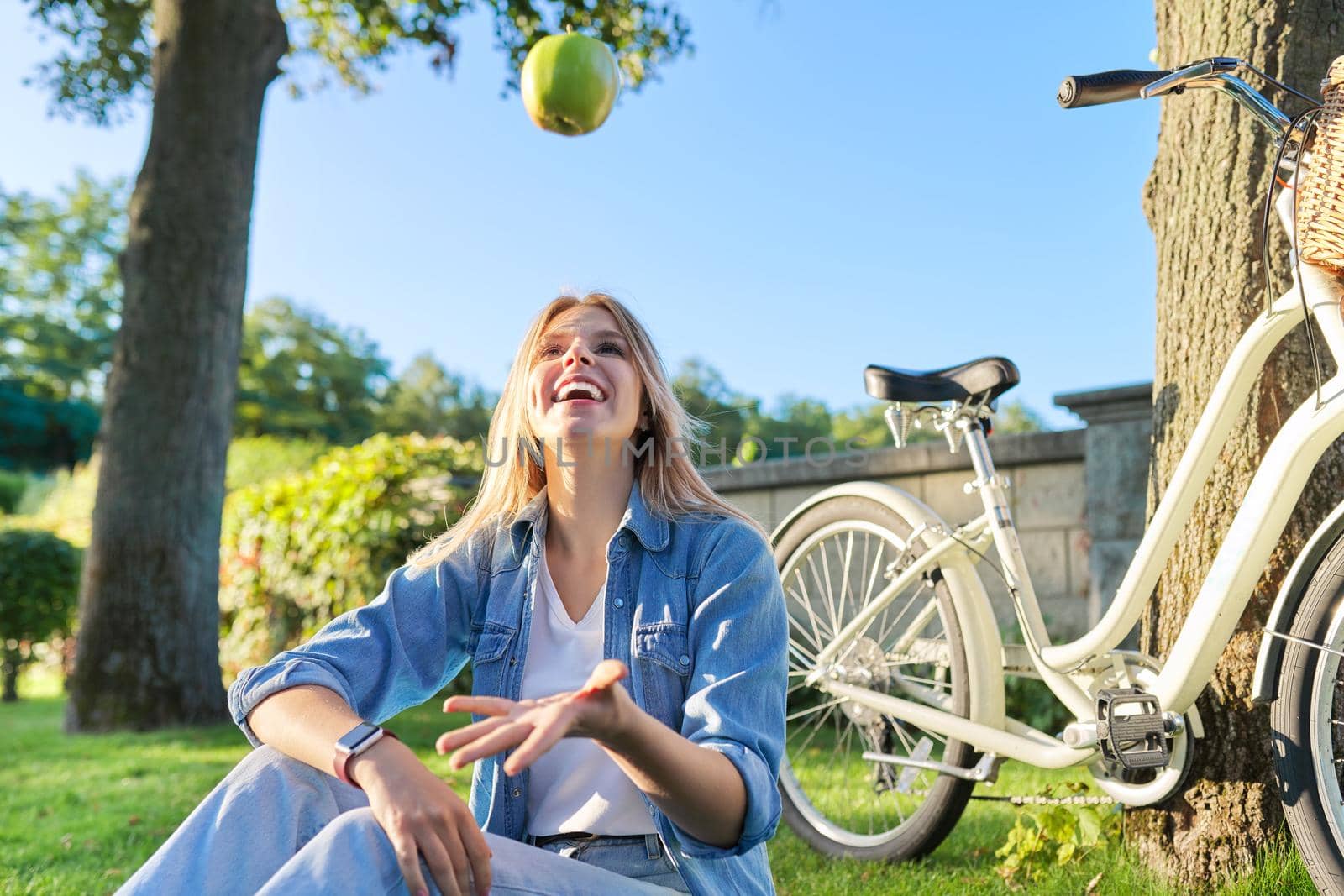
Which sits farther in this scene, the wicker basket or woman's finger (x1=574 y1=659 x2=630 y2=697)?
the wicker basket

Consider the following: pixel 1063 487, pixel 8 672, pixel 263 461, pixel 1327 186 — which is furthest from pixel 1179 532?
pixel 263 461

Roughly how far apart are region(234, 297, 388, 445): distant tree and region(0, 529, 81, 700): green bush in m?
28.8

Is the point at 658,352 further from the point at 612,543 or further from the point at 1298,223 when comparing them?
the point at 1298,223

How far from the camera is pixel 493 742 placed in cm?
104

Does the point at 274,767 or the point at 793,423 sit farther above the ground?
the point at 793,423

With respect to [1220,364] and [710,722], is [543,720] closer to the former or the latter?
[710,722]

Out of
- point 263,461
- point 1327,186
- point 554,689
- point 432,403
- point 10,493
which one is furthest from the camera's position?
point 432,403

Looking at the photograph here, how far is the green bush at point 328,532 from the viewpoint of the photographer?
601 centimetres

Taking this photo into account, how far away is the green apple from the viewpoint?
2.44m

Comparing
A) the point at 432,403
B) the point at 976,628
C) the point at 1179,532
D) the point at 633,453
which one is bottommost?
the point at 976,628

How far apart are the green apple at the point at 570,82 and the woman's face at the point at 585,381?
817 mm

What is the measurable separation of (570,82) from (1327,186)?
1579mm

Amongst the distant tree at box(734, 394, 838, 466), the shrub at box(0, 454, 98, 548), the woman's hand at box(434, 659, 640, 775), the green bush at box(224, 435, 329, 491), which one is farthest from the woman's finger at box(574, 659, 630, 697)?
the green bush at box(224, 435, 329, 491)

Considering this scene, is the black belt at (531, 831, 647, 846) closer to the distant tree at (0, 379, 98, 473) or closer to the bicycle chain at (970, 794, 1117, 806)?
the bicycle chain at (970, 794, 1117, 806)
